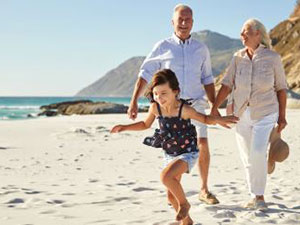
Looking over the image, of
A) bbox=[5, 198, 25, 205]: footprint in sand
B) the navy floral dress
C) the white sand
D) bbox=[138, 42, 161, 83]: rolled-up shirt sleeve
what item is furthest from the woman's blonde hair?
bbox=[5, 198, 25, 205]: footprint in sand

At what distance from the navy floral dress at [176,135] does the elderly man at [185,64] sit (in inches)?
32.3

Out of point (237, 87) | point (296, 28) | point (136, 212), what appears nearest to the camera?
point (136, 212)

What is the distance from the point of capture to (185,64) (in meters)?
5.39

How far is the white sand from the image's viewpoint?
4758 mm

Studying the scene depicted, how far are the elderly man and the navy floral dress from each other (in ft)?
2.69

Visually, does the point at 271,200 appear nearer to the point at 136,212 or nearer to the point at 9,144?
the point at 136,212

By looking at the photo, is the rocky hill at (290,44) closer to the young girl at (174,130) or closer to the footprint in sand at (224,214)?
the footprint in sand at (224,214)

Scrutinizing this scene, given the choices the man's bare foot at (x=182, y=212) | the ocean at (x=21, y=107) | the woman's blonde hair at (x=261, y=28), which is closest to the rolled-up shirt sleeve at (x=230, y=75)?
the woman's blonde hair at (x=261, y=28)

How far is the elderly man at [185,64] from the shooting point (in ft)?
17.6

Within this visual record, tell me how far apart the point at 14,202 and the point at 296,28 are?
59915 mm

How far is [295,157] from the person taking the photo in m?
9.39

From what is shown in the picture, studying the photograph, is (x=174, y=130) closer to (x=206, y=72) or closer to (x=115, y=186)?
(x=206, y=72)

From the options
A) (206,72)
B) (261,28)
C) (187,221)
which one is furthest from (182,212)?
(261,28)

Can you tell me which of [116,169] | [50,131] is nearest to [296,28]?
[50,131]
